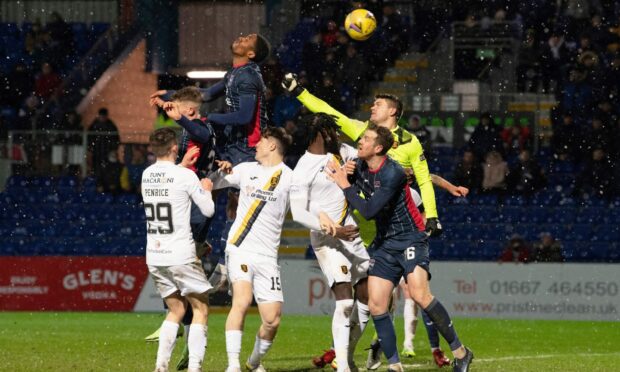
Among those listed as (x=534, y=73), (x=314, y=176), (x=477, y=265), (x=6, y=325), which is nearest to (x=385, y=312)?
(x=314, y=176)

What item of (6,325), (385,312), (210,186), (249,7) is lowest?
(6,325)

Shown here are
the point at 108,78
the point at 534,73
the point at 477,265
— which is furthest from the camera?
the point at 108,78

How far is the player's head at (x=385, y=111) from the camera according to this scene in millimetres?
11125

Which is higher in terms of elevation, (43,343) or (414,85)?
(414,85)

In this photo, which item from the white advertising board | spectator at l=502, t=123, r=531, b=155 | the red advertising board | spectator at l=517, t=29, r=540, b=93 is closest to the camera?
the white advertising board

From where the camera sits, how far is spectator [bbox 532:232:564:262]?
20031mm

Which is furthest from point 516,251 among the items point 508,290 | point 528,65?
point 528,65

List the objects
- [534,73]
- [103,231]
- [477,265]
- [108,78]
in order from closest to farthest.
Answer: [477,265]
[103,231]
[534,73]
[108,78]

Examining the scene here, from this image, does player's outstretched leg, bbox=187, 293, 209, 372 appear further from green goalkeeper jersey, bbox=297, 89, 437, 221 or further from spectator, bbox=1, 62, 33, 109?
spectator, bbox=1, 62, 33, 109

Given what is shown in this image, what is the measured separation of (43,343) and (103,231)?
8.83m

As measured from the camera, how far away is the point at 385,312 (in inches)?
403

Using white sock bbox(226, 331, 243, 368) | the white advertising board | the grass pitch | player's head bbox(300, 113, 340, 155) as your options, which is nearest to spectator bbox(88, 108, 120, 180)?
the grass pitch

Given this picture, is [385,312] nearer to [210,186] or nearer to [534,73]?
[210,186]

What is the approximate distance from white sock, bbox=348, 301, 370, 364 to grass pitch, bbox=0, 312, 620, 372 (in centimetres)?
51
